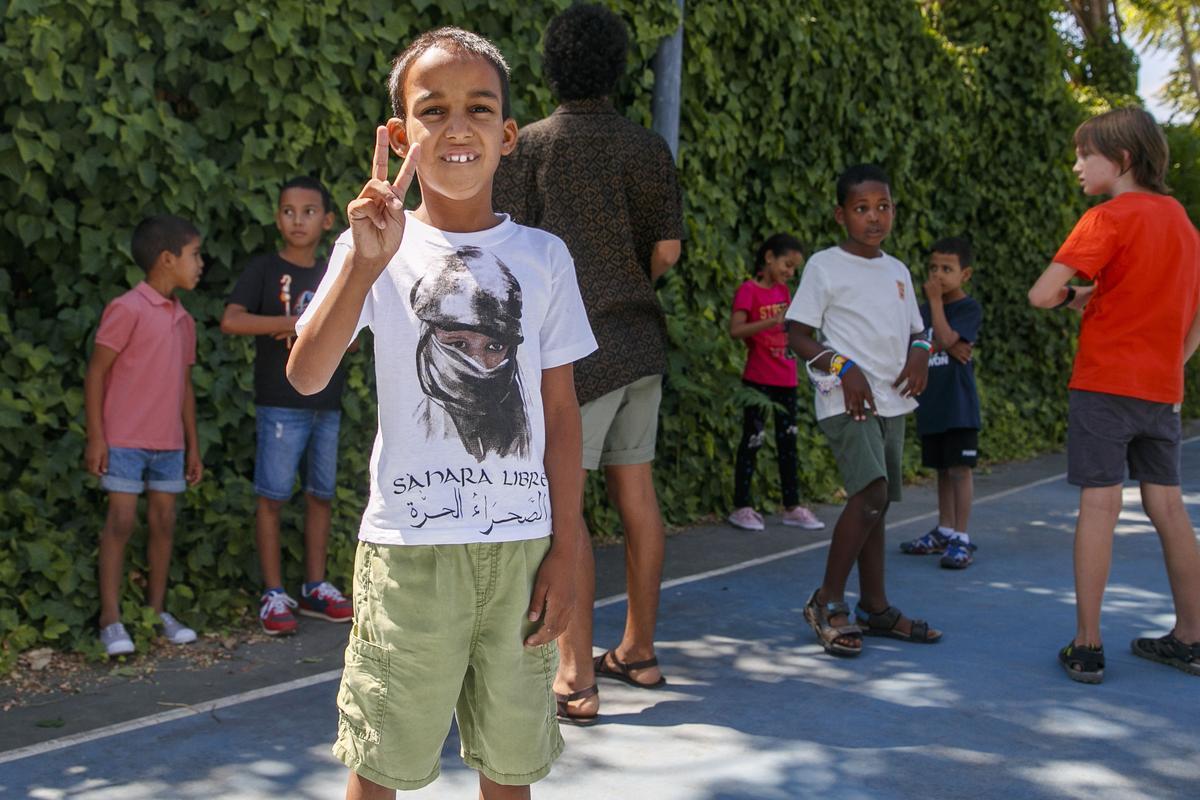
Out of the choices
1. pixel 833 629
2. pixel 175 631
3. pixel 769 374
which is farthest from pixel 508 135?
pixel 769 374

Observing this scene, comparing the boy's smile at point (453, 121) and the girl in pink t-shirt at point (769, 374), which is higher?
the boy's smile at point (453, 121)

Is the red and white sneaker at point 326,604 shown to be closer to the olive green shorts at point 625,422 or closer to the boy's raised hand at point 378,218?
the olive green shorts at point 625,422

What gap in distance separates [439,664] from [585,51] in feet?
8.37

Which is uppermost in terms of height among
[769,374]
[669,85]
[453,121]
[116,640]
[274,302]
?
[669,85]

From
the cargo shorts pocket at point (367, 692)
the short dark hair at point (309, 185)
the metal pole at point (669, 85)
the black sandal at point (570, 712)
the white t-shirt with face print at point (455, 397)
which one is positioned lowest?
the black sandal at point (570, 712)

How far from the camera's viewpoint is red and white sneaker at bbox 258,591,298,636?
516cm

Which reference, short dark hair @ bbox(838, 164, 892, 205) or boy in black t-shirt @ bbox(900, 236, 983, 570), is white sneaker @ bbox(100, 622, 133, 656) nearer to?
short dark hair @ bbox(838, 164, 892, 205)

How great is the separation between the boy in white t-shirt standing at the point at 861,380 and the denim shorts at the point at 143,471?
2.54 metres

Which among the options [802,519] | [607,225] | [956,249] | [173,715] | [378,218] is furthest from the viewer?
[802,519]

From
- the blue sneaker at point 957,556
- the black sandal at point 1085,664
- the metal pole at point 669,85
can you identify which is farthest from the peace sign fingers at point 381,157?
the blue sneaker at point 957,556

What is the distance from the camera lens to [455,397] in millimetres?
2510

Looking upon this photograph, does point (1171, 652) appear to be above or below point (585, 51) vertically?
below

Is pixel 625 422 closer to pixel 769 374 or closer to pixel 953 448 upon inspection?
pixel 953 448

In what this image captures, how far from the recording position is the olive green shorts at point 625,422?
14.2ft
